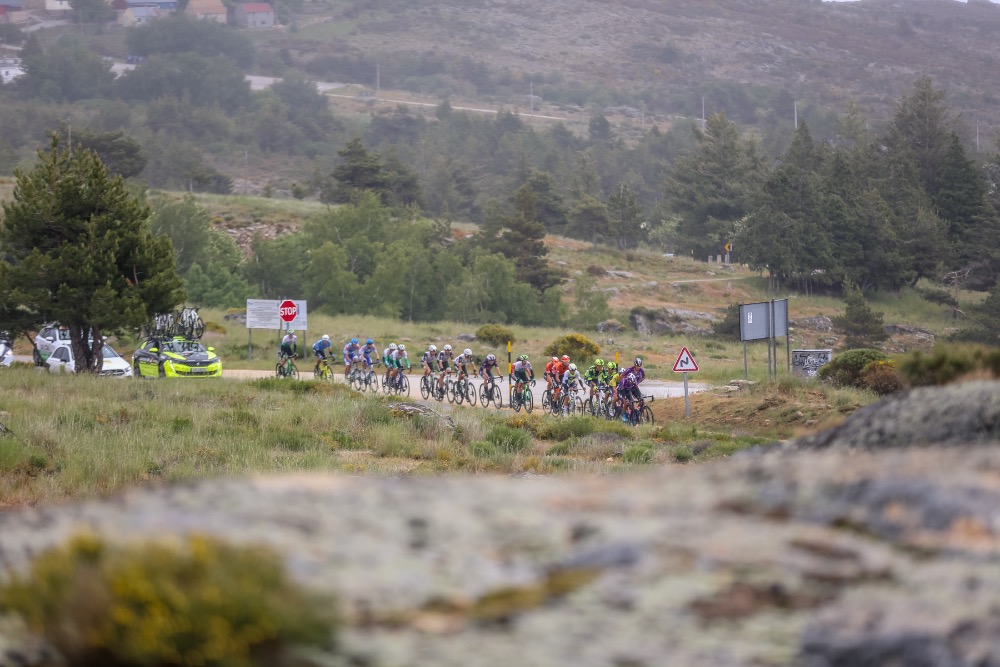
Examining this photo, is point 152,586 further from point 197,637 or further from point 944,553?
point 944,553

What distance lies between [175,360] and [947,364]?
29.6 metres

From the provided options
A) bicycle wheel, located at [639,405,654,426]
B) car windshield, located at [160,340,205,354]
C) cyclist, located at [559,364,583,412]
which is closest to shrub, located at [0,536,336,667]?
bicycle wheel, located at [639,405,654,426]

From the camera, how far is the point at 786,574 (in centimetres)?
351

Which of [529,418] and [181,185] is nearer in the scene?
[529,418]

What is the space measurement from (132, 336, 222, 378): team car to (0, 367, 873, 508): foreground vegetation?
4965mm

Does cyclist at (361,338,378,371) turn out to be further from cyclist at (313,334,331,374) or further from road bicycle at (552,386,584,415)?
road bicycle at (552,386,584,415)

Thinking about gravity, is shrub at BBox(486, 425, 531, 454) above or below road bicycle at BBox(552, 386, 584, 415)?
above

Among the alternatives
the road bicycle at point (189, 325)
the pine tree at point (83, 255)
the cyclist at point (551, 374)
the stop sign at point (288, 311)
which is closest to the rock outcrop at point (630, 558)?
the cyclist at point (551, 374)

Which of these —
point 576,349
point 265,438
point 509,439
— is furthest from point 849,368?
point 576,349

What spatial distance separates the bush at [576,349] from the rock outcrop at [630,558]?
42763mm

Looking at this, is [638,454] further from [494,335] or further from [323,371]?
[494,335]

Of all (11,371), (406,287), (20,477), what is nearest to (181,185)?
(406,287)

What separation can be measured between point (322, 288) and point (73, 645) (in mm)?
58001

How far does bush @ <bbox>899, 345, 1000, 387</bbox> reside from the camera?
24.2 ft
